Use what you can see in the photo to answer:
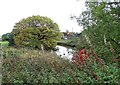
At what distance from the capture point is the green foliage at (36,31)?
13.1 meters

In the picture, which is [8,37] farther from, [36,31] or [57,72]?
→ [57,72]

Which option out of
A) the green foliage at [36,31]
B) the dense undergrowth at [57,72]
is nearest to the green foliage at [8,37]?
the green foliage at [36,31]

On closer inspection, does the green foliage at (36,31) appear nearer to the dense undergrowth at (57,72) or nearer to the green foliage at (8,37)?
the green foliage at (8,37)

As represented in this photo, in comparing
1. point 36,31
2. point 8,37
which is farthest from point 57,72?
point 8,37

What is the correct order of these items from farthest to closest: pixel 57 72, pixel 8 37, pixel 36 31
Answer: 1. pixel 8 37
2. pixel 36 31
3. pixel 57 72

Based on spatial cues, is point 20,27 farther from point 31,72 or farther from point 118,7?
point 118,7

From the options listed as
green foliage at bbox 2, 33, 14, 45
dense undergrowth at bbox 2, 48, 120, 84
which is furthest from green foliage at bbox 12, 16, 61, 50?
dense undergrowth at bbox 2, 48, 120, 84

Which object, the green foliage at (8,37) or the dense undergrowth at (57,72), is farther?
the green foliage at (8,37)

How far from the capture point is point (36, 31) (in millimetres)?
13211

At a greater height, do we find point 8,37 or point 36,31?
point 36,31

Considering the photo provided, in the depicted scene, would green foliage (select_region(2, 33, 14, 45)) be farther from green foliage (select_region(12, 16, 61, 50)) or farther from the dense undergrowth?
the dense undergrowth

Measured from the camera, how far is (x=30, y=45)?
43.1 feet

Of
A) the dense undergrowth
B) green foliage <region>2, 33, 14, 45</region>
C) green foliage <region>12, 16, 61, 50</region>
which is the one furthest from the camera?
green foliage <region>2, 33, 14, 45</region>

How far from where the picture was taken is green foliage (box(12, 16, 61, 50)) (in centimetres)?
1315
